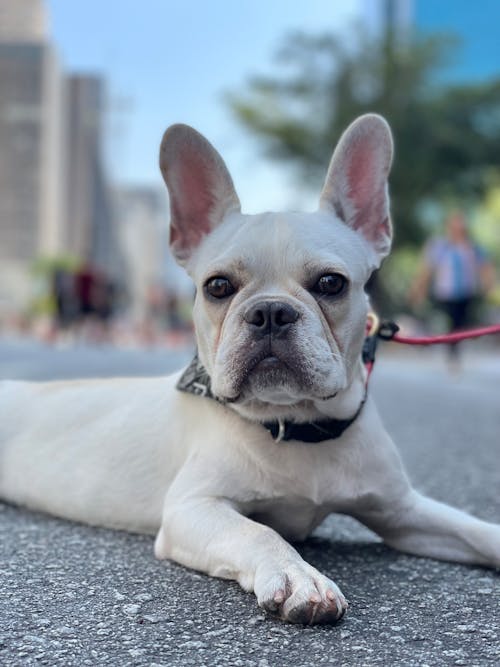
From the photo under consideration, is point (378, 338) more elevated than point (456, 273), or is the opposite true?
point (378, 338)

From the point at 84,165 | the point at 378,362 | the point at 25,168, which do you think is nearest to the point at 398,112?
the point at 378,362

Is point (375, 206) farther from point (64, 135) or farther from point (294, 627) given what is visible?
point (64, 135)

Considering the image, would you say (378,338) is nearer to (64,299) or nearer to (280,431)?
(280,431)

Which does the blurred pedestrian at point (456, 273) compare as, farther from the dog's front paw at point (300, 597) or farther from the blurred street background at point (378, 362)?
the dog's front paw at point (300, 597)

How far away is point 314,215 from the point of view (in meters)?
2.76

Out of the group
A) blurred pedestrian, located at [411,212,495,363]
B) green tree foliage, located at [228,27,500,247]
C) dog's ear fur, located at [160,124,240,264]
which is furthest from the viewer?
green tree foliage, located at [228,27,500,247]

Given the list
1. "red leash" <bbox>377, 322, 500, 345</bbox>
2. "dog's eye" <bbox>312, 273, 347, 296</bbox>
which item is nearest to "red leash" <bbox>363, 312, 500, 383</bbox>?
"red leash" <bbox>377, 322, 500, 345</bbox>

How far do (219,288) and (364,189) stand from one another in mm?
676

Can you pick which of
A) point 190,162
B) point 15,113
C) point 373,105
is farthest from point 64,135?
point 190,162

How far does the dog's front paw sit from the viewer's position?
2004 mm

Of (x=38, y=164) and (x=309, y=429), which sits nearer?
(x=309, y=429)

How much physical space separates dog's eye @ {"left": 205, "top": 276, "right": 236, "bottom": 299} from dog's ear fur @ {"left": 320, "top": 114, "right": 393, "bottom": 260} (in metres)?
0.51

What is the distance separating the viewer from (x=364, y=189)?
2.94m

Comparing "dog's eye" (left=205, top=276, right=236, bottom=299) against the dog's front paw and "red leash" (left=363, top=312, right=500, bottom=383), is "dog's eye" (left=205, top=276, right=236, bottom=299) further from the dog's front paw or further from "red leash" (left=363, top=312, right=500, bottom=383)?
the dog's front paw
